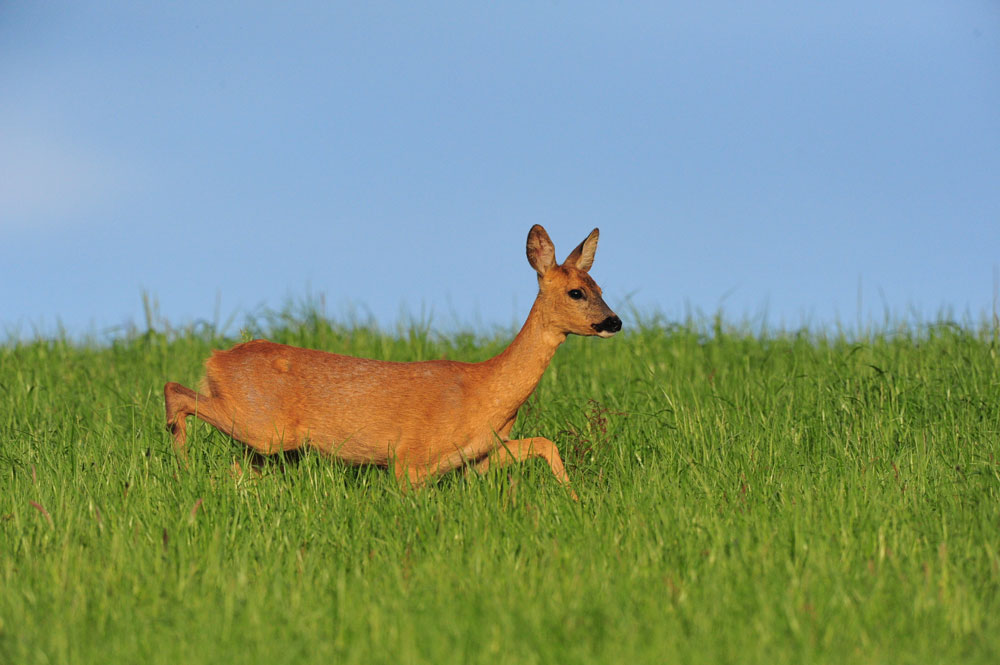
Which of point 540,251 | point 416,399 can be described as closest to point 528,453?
point 416,399

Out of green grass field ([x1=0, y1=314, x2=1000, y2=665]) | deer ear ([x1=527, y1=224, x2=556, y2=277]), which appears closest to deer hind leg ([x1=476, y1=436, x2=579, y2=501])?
green grass field ([x1=0, y1=314, x2=1000, y2=665])

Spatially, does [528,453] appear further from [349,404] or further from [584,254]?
[584,254]

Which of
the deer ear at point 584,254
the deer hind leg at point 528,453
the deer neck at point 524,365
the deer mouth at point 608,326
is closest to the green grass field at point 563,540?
the deer hind leg at point 528,453

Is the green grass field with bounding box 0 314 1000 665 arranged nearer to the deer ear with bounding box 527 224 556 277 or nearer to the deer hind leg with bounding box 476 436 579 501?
the deer hind leg with bounding box 476 436 579 501

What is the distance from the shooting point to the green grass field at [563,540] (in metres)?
3.54

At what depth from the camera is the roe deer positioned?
19.5 feet

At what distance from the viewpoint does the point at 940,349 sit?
9508 millimetres

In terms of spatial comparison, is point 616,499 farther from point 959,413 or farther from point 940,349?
point 940,349

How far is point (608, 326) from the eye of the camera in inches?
227

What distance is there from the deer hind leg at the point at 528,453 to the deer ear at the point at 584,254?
3.78 feet

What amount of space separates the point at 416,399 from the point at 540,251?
3.96 ft

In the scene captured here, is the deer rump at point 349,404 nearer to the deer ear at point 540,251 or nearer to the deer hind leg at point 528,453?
the deer hind leg at point 528,453

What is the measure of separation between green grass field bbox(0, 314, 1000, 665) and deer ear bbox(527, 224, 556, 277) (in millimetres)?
1185

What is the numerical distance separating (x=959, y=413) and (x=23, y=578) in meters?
6.28
